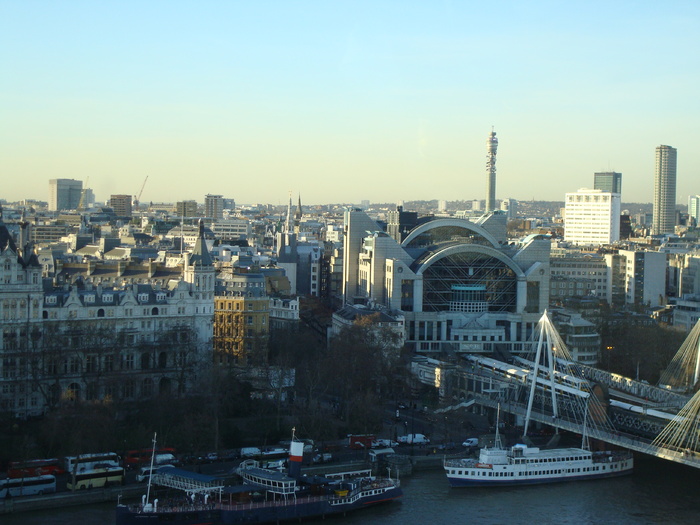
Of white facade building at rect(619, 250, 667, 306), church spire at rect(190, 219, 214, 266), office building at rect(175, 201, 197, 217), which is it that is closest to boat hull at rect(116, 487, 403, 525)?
church spire at rect(190, 219, 214, 266)

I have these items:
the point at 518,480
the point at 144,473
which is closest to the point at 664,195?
the point at 518,480

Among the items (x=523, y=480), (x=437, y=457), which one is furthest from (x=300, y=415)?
(x=523, y=480)

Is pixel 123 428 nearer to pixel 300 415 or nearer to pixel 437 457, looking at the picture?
pixel 300 415

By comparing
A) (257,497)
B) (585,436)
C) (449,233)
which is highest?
(449,233)

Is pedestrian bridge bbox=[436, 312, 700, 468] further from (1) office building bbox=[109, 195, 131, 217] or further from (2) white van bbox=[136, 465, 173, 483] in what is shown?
(1) office building bbox=[109, 195, 131, 217]

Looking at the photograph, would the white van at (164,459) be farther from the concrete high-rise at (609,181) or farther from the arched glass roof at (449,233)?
the concrete high-rise at (609,181)

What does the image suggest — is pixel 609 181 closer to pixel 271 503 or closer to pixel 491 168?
pixel 491 168
